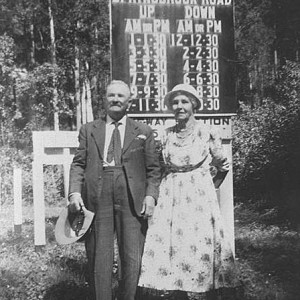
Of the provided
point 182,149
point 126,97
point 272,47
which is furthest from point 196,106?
point 272,47

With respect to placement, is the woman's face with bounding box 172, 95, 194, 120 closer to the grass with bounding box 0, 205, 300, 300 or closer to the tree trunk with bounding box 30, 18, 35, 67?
the grass with bounding box 0, 205, 300, 300

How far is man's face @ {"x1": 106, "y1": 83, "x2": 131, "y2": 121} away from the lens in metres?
3.21

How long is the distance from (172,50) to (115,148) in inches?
64.4

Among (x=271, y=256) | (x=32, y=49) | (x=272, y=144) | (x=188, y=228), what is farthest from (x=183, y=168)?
(x=32, y=49)

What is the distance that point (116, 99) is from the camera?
323cm

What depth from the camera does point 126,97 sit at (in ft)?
10.7

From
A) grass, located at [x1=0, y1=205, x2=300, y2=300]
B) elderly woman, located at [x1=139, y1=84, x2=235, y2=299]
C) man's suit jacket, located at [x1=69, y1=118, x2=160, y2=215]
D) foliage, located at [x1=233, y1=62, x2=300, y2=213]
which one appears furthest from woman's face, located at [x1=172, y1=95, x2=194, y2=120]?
foliage, located at [x1=233, y1=62, x2=300, y2=213]

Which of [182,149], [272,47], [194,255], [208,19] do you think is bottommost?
[194,255]

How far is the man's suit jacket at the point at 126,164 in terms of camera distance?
10.6 feet

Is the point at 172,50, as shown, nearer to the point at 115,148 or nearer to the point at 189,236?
the point at 115,148

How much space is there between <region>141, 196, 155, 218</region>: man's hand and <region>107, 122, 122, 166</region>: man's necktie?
13.5 inches

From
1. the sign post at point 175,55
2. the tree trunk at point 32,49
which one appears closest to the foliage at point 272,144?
the sign post at point 175,55

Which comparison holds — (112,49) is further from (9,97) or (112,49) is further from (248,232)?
(9,97)

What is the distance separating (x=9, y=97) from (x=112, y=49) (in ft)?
31.8
